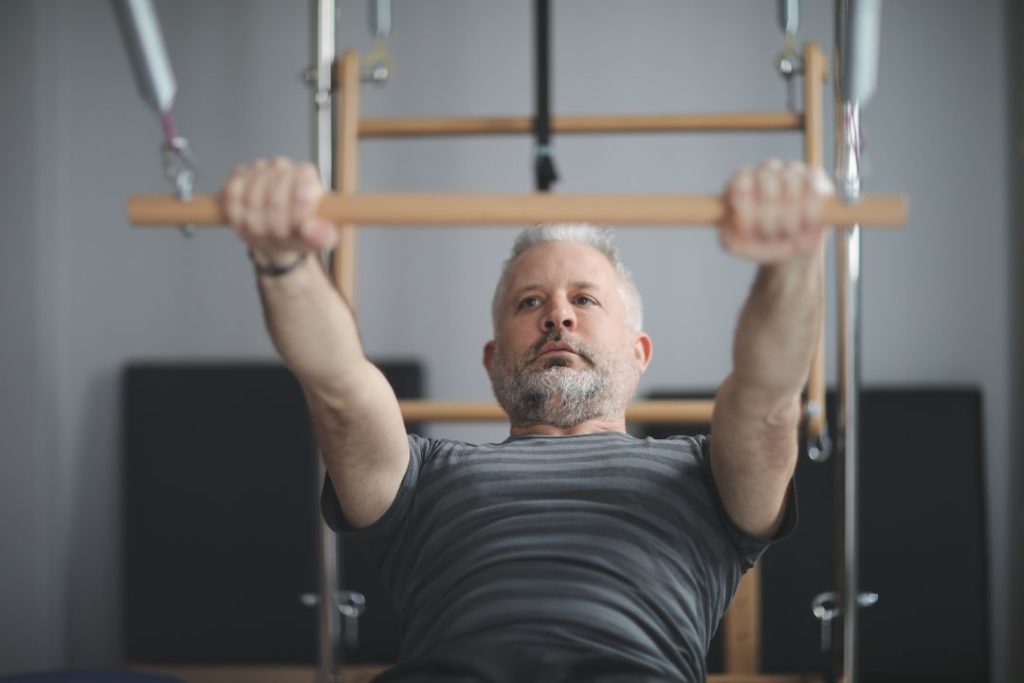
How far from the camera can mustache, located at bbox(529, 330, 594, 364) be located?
6.30ft

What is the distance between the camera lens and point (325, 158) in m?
2.60

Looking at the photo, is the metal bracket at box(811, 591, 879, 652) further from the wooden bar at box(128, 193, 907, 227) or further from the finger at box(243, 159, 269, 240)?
the finger at box(243, 159, 269, 240)

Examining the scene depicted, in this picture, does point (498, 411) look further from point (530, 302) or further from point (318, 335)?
point (318, 335)

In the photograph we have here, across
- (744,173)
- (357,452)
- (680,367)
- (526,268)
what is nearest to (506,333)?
(526,268)

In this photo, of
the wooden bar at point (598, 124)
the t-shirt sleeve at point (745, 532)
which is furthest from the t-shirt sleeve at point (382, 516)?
the wooden bar at point (598, 124)

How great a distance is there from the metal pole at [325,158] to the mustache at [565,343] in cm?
83

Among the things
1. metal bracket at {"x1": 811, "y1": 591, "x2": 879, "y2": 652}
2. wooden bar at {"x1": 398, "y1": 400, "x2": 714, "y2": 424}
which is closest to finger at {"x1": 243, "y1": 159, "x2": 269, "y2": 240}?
wooden bar at {"x1": 398, "y1": 400, "x2": 714, "y2": 424}

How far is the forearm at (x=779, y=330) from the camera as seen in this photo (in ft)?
4.59

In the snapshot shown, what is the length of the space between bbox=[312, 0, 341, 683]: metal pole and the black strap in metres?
0.51

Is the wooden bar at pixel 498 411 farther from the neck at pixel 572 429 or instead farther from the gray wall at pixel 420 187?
the gray wall at pixel 420 187

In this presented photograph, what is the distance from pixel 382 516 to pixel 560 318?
0.47m

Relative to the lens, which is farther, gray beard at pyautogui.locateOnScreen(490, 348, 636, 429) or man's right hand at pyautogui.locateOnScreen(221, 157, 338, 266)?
gray beard at pyautogui.locateOnScreen(490, 348, 636, 429)

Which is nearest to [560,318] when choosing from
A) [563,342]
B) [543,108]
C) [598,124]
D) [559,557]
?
[563,342]

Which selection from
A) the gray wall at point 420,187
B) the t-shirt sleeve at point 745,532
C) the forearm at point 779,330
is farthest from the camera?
the gray wall at point 420,187
